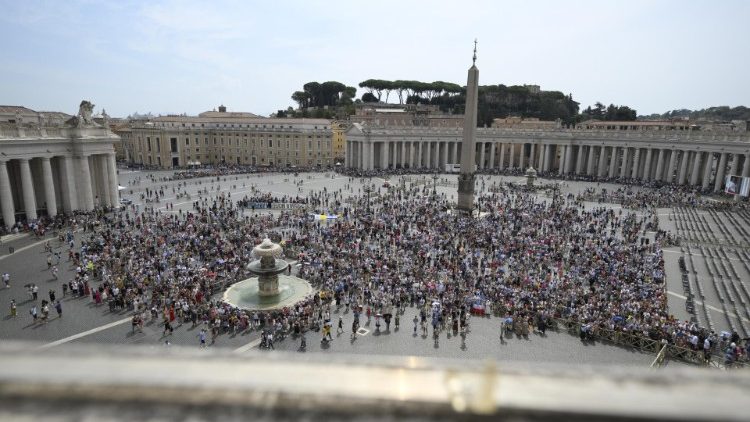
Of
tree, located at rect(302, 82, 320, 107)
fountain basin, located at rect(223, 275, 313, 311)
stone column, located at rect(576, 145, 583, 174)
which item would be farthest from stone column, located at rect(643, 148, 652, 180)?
tree, located at rect(302, 82, 320, 107)

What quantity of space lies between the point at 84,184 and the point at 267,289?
83.7ft

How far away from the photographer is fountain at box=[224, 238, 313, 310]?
60.9ft

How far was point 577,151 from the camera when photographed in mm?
74688

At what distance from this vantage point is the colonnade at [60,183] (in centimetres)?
3152

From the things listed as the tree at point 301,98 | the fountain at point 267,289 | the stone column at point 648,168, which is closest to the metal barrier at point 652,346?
the fountain at point 267,289

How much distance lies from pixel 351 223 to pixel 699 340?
2223 cm

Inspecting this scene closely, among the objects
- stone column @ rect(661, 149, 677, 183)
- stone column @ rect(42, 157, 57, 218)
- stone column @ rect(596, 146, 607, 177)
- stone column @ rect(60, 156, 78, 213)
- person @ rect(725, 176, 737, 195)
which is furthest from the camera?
stone column @ rect(596, 146, 607, 177)

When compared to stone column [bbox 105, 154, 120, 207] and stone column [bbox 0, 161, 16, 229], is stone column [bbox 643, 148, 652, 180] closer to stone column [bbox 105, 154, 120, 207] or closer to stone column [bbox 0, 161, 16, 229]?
stone column [bbox 105, 154, 120, 207]

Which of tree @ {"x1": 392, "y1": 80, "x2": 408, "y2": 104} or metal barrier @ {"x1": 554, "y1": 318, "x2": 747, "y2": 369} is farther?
tree @ {"x1": 392, "y1": 80, "x2": 408, "y2": 104}

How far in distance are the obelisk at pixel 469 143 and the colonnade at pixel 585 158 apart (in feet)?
112

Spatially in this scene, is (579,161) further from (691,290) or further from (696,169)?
(691,290)

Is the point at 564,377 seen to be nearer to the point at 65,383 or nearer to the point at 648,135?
the point at 65,383

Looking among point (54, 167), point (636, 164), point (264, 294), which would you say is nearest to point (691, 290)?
point (264, 294)

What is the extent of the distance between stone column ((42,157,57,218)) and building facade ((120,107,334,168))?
143 ft
